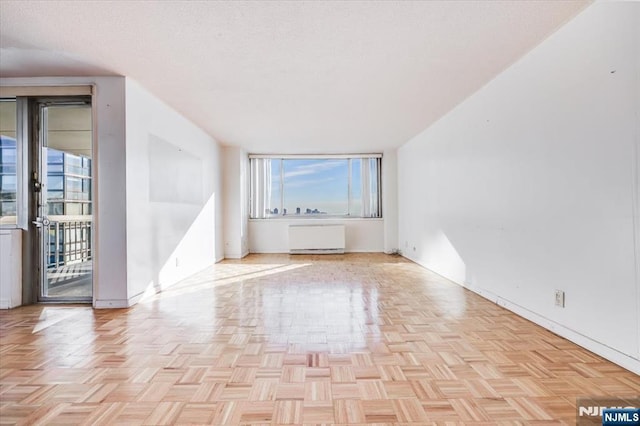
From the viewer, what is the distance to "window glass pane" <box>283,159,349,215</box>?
26.3 feet

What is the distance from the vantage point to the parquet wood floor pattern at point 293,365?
1.54 metres

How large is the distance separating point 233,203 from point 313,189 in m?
2.03

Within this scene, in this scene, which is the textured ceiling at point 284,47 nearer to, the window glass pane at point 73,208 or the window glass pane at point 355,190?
the window glass pane at point 73,208

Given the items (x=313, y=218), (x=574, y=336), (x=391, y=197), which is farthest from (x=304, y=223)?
(x=574, y=336)

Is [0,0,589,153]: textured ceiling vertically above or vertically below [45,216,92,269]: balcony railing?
above

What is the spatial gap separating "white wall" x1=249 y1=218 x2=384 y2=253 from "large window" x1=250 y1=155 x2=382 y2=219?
0.19 meters

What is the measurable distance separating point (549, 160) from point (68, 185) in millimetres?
4520

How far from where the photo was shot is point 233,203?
690 cm

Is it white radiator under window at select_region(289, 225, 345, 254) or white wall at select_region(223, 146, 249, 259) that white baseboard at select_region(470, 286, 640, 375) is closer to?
white radiator under window at select_region(289, 225, 345, 254)

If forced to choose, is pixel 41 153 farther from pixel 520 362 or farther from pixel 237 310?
pixel 520 362

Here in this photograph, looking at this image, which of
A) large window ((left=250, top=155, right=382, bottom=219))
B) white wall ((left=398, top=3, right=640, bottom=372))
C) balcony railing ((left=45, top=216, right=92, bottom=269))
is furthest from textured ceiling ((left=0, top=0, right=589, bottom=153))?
large window ((left=250, top=155, right=382, bottom=219))

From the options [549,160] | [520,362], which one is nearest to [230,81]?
[549,160]

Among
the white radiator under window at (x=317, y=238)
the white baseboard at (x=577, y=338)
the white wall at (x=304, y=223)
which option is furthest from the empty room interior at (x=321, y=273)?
the white wall at (x=304, y=223)

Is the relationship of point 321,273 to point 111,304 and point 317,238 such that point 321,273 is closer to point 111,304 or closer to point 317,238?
point 317,238
